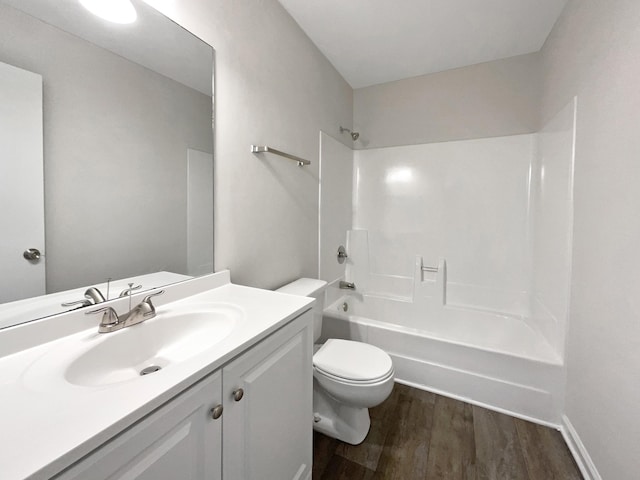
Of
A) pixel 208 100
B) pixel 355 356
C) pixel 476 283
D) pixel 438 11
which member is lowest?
pixel 355 356

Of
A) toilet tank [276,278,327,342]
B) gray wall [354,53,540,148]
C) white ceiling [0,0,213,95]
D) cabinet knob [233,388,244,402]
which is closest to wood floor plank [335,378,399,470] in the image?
toilet tank [276,278,327,342]

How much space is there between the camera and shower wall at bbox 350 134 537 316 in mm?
2232

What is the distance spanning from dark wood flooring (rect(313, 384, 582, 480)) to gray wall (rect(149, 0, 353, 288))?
3.25ft

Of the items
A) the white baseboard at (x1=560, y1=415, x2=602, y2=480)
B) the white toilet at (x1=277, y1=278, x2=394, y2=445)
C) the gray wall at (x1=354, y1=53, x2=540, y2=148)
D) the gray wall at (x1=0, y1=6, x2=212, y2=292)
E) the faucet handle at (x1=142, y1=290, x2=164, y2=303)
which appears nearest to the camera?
the gray wall at (x1=0, y1=6, x2=212, y2=292)

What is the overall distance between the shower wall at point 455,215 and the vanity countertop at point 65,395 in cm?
194

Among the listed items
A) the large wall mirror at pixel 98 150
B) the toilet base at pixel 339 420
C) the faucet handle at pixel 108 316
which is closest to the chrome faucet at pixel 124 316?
the faucet handle at pixel 108 316

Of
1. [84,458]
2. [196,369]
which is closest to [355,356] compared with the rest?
[196,369]

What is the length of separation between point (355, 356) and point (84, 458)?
128 cm

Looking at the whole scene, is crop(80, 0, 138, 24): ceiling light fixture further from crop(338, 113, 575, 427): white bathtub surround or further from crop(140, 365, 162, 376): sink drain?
crop(338, 113, 575, 427): white bathtub surround

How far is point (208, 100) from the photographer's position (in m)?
1.22

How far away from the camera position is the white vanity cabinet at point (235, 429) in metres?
0.49

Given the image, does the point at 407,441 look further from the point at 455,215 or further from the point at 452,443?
the point at 455,215

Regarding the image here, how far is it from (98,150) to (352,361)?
144cm

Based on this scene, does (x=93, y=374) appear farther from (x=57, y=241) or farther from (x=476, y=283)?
(x=476, y=283)
